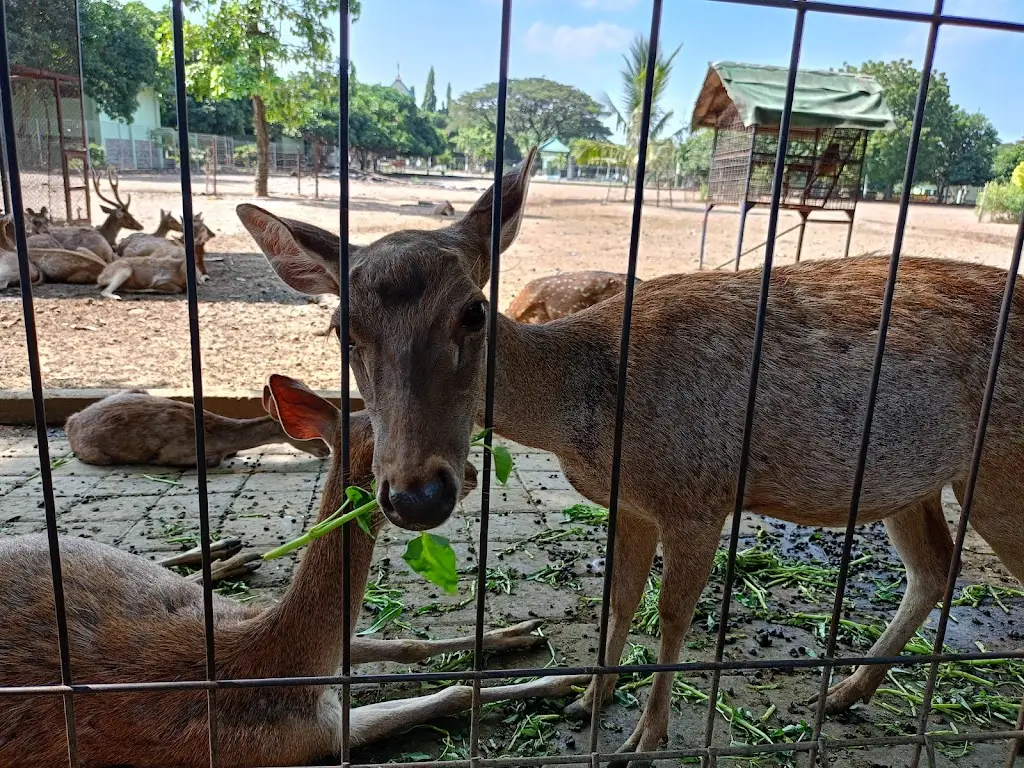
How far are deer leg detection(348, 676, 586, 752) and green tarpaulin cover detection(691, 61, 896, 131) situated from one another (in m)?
9.22

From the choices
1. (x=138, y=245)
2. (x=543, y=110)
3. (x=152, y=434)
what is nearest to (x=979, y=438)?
(x=152, y=434)

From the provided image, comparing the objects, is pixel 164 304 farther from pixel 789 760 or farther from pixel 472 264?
pixel 789 760

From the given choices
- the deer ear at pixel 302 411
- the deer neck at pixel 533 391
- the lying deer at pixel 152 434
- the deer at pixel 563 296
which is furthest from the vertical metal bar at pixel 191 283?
the deer at pixel 563 296

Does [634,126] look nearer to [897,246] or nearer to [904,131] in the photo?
[904,131]

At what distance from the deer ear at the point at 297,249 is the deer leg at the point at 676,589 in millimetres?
1535

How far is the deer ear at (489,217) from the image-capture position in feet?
9.02

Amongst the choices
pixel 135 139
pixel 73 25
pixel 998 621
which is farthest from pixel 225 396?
pixel 135 139

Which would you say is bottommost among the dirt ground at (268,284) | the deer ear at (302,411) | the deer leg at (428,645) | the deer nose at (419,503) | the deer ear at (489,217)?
the deer leg at (428,645)

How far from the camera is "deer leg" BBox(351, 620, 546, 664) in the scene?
126 inches

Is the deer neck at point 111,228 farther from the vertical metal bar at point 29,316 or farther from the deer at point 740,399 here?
the vertical metal bar at point 29,316

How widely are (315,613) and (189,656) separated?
417mm

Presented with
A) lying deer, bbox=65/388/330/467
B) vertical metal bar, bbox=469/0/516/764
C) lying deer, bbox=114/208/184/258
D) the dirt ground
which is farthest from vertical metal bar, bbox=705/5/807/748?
lying deer, bbox=114/208/184/258

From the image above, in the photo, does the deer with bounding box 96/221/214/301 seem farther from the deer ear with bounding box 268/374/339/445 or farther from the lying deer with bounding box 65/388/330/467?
the deer ear with bounding box 268/374/339/445

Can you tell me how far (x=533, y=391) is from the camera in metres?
3.02
